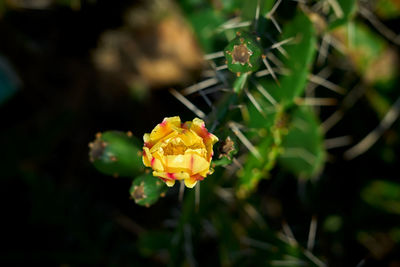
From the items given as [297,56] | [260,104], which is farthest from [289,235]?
[297,56]

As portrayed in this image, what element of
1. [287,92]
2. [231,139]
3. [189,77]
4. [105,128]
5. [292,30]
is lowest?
[231,139]

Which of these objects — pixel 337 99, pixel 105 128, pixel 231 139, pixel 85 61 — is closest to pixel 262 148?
pixel 231 139

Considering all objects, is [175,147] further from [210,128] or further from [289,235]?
[289,235]

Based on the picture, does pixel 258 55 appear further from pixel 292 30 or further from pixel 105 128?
pixel 105 128

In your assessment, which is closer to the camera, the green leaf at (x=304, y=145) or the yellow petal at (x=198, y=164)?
the yellow petal at (x=198, y=164)

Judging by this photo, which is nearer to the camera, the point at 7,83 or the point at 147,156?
the point at 147,156

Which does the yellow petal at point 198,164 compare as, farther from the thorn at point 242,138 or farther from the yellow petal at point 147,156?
the thorn at point 242,138

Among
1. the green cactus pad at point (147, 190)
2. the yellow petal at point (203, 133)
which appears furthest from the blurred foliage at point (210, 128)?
the yellow petal at point (203, 133)
